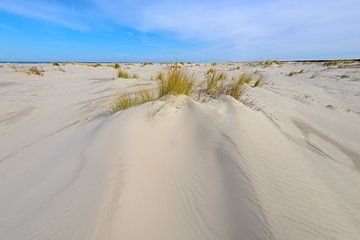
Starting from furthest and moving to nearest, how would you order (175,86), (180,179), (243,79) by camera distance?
(243,79) < (175,86) < (180,179)

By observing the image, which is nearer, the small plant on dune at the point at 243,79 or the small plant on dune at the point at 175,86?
the small plant on dune at the point at 175,86

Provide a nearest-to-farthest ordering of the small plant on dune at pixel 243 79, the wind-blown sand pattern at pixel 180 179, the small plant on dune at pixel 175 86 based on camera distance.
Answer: the wind-blown sand pattern at pixel 180 179
the small plant on dune at pixel 175 86
the small plant on dune at pixel 243 79

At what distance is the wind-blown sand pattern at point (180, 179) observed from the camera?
135 cm

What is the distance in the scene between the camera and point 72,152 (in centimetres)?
234

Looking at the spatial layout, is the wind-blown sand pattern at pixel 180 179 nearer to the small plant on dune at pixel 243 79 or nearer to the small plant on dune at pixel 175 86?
the small plant on dune at pixel 175 86

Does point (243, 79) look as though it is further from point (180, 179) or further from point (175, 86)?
point (180, 179)

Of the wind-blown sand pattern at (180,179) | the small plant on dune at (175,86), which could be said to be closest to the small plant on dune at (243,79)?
the small plant on dune at (175,86)

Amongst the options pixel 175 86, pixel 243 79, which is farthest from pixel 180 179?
pixel 243 79

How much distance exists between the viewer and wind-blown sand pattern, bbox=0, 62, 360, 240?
4.42 feet

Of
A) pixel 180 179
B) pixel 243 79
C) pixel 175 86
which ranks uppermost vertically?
pixel 175 86

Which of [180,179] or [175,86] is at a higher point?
[175,86]

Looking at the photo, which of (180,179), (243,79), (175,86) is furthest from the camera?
(243,79)

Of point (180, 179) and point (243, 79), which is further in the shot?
point (243, 79)

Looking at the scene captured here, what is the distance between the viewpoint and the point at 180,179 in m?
1.74
